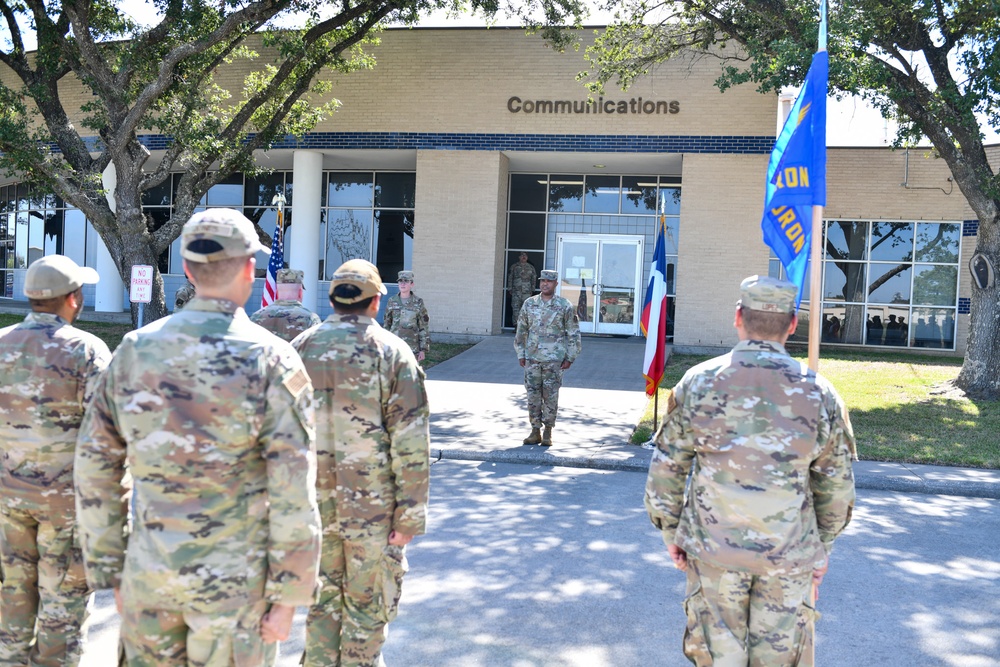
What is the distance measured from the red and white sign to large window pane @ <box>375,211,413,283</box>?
376 inches

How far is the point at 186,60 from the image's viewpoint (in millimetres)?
15570

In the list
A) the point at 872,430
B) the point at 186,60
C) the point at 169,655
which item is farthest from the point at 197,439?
the point at 186,60

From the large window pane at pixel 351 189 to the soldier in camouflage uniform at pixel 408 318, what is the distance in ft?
40.8

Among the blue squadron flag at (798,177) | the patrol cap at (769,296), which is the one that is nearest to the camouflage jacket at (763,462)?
the patrol cap at (769,296)

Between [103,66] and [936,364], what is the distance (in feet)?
58.4

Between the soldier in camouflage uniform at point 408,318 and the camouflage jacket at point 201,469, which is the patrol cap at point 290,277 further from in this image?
the soldier in camouflage uniform at point 408,318

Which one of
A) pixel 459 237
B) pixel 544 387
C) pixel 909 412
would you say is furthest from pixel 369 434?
pixel 459 237

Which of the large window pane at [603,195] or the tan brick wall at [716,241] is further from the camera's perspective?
the large window pane at [603,195]

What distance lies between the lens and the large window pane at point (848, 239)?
22.3 meters

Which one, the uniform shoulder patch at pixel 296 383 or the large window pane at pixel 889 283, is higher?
the large window pane at pixel 889 283

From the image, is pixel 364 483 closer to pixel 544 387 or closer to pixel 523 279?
pixel 544 387

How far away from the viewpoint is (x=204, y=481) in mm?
2625

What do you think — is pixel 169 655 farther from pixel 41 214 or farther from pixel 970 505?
pixel 41 214

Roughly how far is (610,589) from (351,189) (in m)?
19.9
